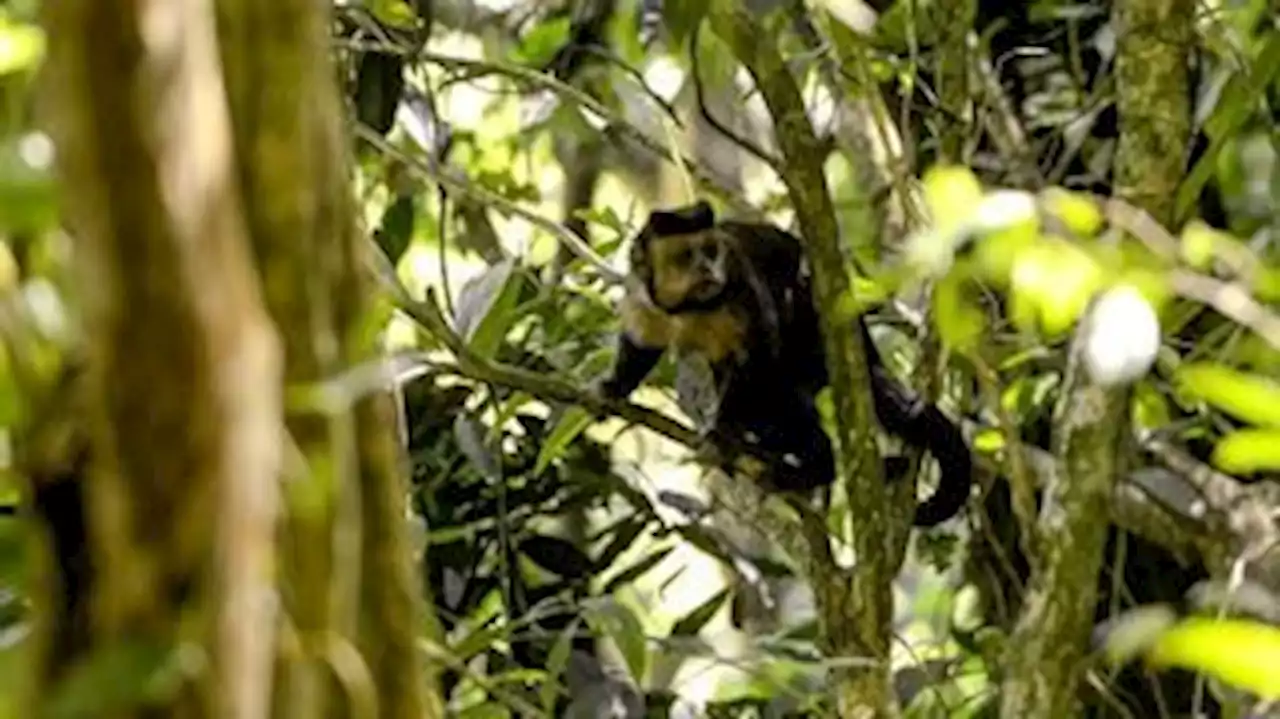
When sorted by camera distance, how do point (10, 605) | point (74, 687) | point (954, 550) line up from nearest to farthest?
point (74, 687), point (10, 605), point (954, 550)

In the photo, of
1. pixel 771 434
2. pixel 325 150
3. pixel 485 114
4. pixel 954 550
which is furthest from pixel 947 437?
pixel 325 150

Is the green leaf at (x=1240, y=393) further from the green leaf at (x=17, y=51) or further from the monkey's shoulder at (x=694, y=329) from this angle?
the monkey's shoulder at (x=694, y=329)

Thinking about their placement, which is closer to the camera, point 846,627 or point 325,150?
point 325,150

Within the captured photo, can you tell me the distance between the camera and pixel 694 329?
2254mm

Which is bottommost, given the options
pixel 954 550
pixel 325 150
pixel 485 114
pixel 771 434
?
pixel 954 550

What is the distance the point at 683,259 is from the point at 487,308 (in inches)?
25.8

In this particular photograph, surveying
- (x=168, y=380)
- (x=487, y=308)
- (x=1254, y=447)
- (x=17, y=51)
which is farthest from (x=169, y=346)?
(x=487, y=308)

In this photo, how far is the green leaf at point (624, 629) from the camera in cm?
146

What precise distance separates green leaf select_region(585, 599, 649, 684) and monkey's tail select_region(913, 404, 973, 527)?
285 mm

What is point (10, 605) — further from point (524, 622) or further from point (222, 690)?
point (524, 622)

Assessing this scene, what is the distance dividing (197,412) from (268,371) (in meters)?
0.01

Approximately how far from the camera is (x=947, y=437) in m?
1.75

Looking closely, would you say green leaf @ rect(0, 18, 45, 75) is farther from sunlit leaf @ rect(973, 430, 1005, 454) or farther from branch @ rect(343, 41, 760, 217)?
sunlit leaf @ rect(973, 430, 1005, 454)

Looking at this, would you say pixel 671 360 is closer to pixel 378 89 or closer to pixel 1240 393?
pixel 378 89
